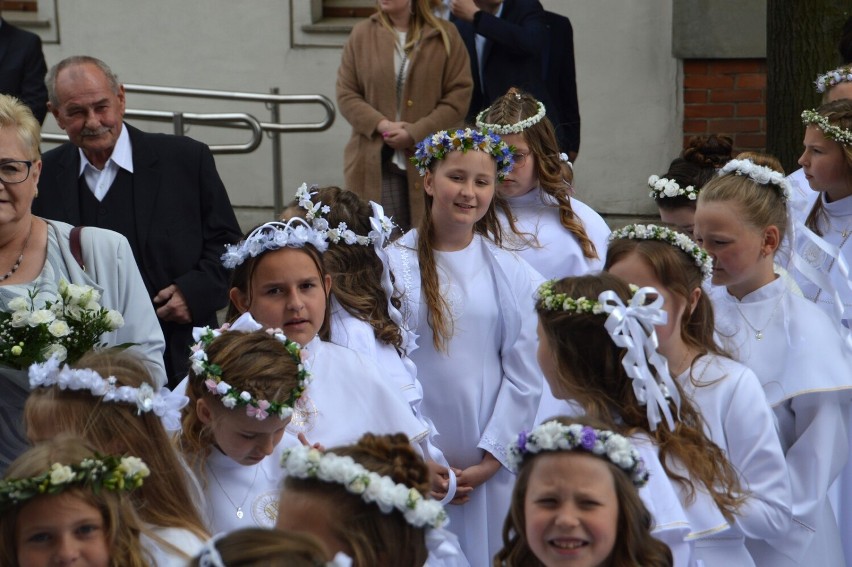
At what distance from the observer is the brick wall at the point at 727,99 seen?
10727 millimetres

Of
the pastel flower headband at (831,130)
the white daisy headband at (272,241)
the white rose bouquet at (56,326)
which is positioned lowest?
the white rose bouquet at (56,326)

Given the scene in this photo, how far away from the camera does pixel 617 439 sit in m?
3.34

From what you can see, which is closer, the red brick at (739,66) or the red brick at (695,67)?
the red brick at (739,66)

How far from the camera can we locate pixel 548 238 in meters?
6.13

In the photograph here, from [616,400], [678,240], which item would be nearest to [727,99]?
[678,240]

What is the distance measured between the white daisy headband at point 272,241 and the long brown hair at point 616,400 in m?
1.06

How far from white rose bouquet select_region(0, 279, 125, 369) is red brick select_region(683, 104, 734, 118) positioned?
759cm

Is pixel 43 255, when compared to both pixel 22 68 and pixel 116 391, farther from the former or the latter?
pixel 22 68

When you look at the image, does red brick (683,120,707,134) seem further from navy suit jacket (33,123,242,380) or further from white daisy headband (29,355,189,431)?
white daisy headband (29,355,189,431)

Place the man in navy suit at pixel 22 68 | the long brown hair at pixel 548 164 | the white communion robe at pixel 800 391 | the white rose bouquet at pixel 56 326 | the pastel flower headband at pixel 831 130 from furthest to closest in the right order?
1. the man in navy suit at pixel 22 68
2. the long brown hair at pixel 548 164
3. the pastel flower headband at pixel 831 130
4. the white communion robe at pixel 800 391
5. the white rose bouquet at pixel 56 326

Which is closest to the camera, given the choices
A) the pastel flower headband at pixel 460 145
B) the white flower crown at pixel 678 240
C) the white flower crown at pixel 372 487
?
the white flower crown at pixel 372 487

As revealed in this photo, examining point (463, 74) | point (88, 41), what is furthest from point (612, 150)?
point (88, 41)

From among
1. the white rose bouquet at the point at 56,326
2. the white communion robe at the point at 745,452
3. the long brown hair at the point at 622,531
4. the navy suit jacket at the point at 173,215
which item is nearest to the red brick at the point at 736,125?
the navy suit jacket at the point at 173,215

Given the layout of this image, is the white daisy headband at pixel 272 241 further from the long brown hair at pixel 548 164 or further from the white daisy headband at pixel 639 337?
the long brown hair at pixel 548 164
